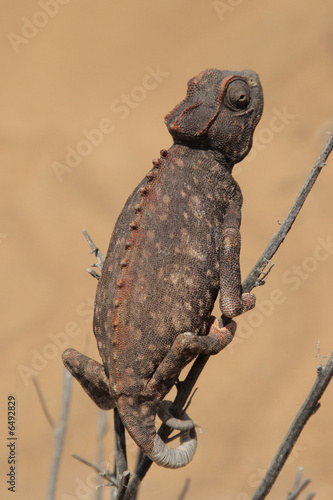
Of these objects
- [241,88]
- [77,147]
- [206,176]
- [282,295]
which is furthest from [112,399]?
[77,147]

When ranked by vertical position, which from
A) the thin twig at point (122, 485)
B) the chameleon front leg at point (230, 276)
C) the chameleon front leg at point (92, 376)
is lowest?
the thin twig at point (122, 485)

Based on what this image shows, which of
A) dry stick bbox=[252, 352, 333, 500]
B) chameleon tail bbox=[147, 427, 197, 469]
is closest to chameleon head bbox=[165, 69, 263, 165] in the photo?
dry stick bbox=[252, 352, 333, 500]

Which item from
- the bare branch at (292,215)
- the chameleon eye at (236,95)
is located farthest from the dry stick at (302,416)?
the chameleon eye at (236,95)

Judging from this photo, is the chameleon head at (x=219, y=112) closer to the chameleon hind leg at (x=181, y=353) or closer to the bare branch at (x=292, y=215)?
the bare branch at (x=292, y=215)

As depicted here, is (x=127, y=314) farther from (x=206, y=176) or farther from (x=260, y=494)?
(x=260, y=494)

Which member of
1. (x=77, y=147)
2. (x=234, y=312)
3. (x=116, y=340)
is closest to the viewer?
(x=116, y=340)

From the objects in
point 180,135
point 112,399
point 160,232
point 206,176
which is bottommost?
point 112,399

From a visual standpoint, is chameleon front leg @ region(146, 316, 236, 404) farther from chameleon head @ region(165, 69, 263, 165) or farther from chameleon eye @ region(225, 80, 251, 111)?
chameleon eye @ region(225, 80, 251, 111)
